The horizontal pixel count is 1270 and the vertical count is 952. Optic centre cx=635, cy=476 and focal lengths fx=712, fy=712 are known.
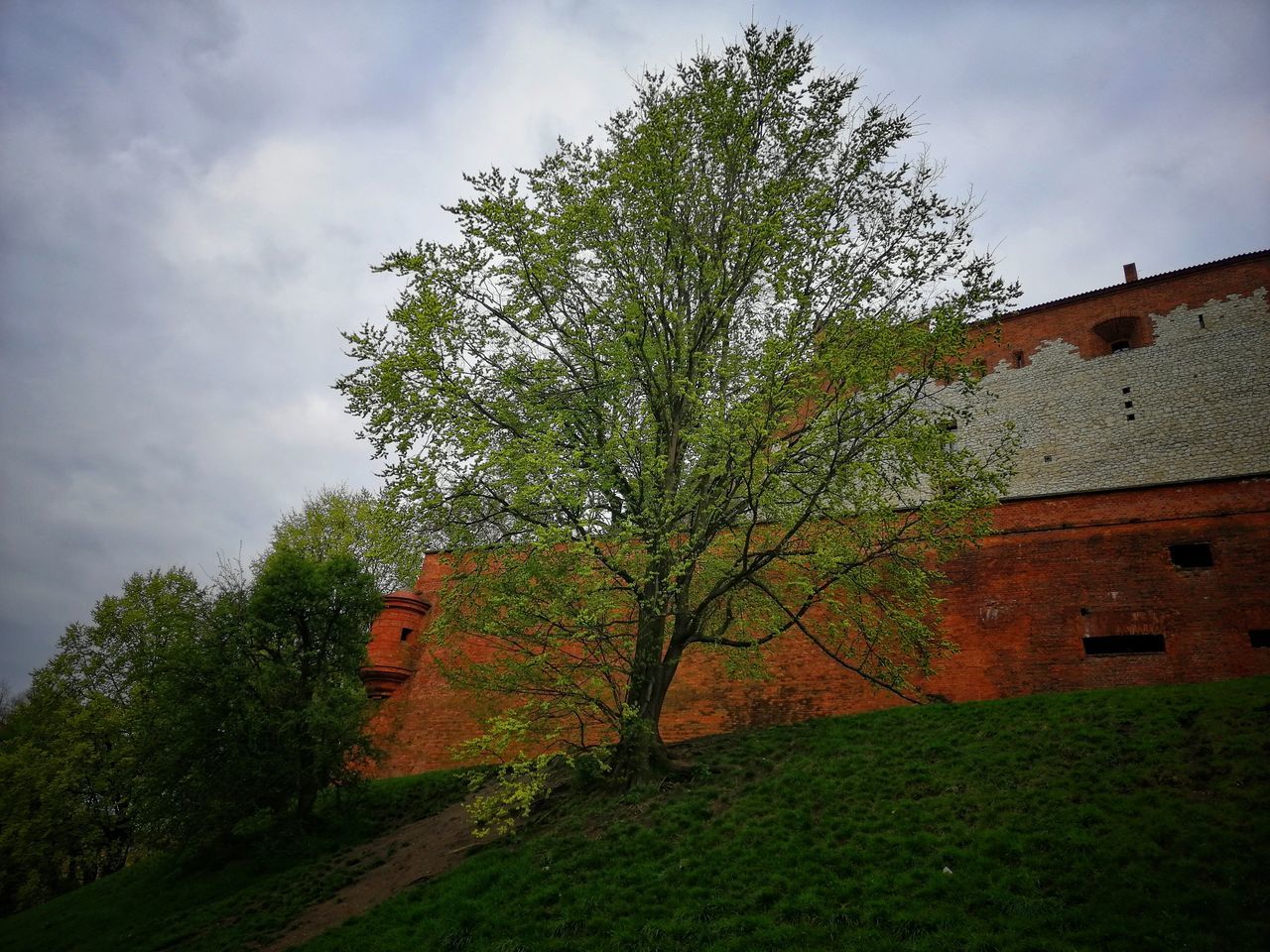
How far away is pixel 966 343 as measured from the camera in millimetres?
10070

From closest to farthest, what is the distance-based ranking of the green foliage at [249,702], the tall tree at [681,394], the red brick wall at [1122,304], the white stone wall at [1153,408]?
1. the tall tree at [681,394]
2. the green foliage at [249,702]
3. the white stone wall at [1153,408]
4. the red brick wall at [1122,304]

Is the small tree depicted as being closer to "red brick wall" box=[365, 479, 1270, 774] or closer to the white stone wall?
"red brick wall" box=[365, 479, 1270, 774]

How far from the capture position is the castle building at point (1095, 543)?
12.7m

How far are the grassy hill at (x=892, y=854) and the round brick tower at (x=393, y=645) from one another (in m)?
5.56

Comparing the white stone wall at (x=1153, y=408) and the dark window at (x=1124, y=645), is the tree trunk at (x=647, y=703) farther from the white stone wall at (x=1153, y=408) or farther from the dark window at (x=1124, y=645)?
the white stone wall at (x=1153, y=408)

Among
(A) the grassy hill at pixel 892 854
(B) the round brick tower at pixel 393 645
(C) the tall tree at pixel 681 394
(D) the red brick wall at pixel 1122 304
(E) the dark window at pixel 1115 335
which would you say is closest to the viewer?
(A) the grassy hill at pixel 892 854

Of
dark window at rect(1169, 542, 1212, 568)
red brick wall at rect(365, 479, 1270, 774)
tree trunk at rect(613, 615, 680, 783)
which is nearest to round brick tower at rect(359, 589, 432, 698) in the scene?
red brick wall at rect(365, 479, 1270, 774)

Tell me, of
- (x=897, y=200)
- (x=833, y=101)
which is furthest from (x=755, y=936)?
(x=833, y=101)

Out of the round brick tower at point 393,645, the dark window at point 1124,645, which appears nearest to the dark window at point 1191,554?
the dark window at point 1124,645

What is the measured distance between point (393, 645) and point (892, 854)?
46.6 ft

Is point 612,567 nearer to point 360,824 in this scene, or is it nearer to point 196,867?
point 360,824

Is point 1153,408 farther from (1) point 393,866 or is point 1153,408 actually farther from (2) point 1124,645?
(1) point 393,866

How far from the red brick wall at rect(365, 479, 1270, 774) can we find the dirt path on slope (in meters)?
5.07

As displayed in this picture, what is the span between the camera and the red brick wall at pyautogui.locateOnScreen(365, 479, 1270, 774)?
1245 cm
